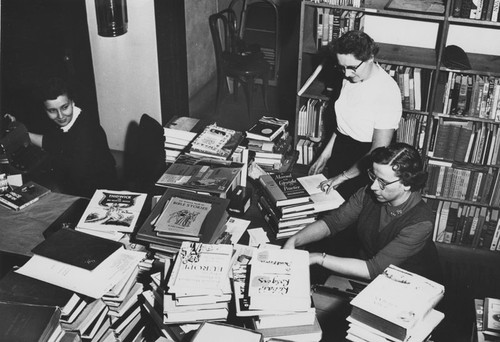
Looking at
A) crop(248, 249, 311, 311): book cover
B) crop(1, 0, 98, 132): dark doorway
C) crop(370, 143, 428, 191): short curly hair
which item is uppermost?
crop(1, 0, 98, 132): dark doorway

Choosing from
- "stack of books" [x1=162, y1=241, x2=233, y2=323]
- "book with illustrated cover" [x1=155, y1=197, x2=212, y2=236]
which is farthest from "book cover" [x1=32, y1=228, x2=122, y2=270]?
"stack of books" [x1=162, y1=241, x2=233, y2=323]

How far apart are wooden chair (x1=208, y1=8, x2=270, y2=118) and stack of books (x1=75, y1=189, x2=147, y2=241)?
3.20m

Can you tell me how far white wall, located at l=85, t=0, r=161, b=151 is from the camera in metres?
4.70

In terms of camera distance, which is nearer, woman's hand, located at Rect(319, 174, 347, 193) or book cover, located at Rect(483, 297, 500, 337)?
book cover, located at Rect(483, 297, 500, 337)

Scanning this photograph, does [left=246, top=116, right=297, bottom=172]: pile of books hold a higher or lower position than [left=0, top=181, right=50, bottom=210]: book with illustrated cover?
higher

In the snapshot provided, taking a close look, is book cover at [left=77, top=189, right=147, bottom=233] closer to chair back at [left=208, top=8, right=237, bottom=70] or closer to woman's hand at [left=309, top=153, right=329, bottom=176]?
woman's hand at [left=309, top=153, right=329, bottom=176]

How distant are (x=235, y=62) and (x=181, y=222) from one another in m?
3.59

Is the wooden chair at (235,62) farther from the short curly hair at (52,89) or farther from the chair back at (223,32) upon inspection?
the short curly hair at (52,89)

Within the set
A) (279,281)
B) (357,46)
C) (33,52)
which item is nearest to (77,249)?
(279,281)

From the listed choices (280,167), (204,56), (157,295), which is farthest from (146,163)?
(204,56)

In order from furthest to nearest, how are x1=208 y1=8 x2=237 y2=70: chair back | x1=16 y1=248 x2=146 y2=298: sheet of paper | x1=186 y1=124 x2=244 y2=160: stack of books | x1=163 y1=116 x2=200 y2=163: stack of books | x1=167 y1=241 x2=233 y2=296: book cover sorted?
x1=208 y1=8 x2=237 y2=70: chair back < x1=163 y1=116 x2=200 y2=163: stack of books < x1=186 y1=124 x2=244 y2=160: stack of books < x1=16 y1=248 x2=146 y2=298: sheet of paper < x1=167 y1=241 x2=233 y2=296: book cover

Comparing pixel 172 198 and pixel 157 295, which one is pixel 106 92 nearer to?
pixel 172 198

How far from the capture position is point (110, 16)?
2627 millimetres

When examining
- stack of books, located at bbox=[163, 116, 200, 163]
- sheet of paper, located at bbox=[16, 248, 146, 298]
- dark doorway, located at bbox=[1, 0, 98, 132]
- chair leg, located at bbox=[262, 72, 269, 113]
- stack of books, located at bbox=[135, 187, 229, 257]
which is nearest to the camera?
sheet of paper, located at bbox=[16, 248, 146, 298]
